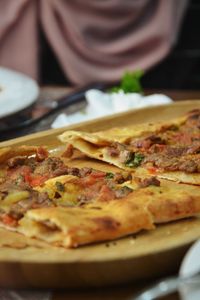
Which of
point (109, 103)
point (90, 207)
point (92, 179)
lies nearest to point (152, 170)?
point (92, 179)

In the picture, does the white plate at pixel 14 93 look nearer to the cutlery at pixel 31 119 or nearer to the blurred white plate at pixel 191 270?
the cutlery at pixel 31 119

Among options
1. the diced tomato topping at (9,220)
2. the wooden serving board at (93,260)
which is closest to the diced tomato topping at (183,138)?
the wooden serving board at (93,260)

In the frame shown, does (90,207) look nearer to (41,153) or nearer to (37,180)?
(37,180)

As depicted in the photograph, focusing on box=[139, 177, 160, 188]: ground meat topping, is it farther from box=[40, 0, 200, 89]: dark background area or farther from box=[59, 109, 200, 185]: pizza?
box=[40, 0, 200, 89]: dark background area

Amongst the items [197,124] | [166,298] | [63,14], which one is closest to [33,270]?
[166,298]

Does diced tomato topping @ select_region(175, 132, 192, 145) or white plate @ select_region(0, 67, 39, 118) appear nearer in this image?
diced tomato topping @ select_region(175, 132, 192, 145)

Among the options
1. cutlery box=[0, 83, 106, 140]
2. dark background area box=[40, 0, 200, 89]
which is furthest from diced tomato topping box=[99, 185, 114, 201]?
dark background area box=[40, 0, 200, 89]

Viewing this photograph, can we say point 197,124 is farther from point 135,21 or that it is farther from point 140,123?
point 135,21
